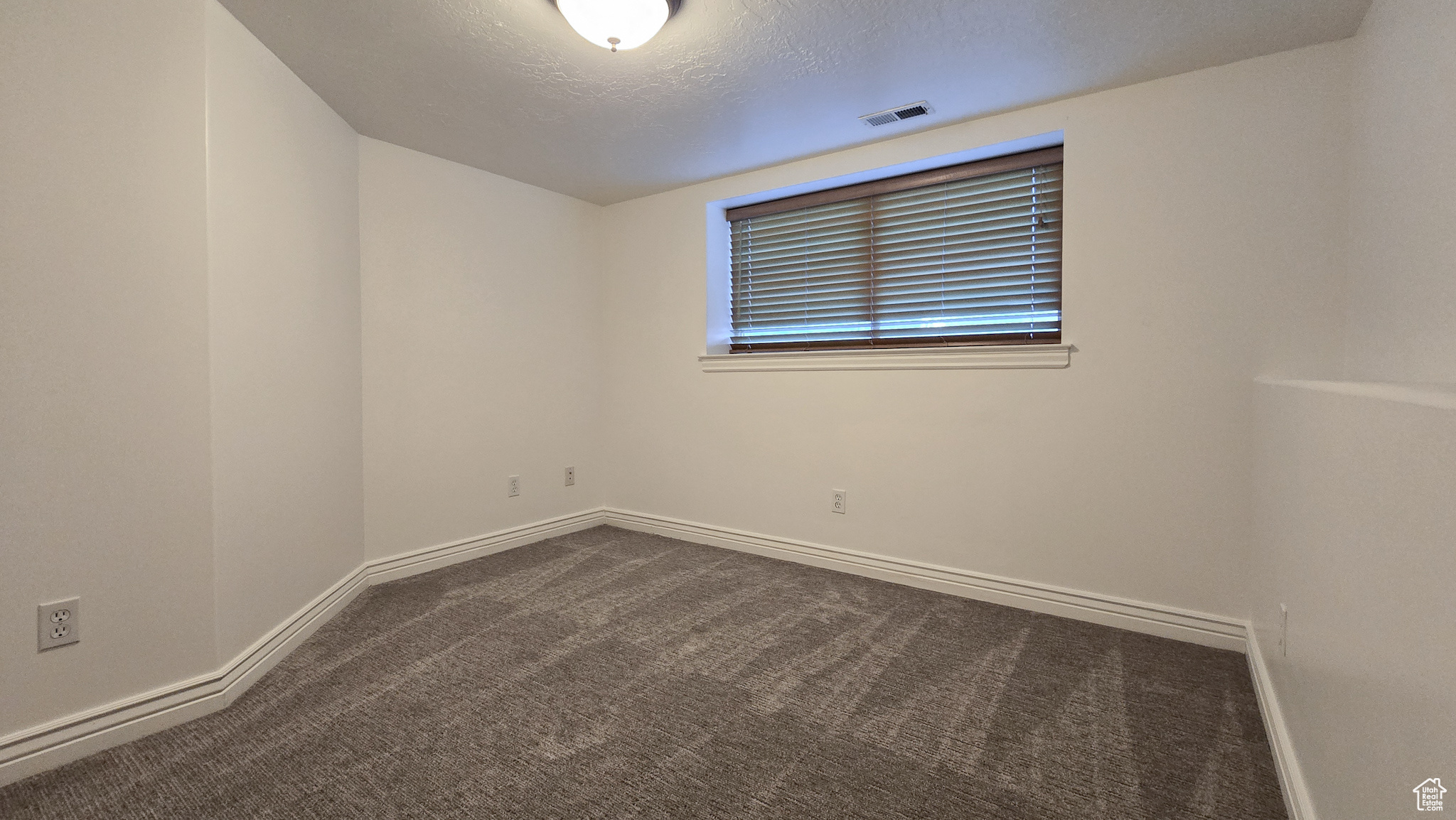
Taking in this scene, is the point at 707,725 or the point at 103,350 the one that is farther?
the point at 707,725

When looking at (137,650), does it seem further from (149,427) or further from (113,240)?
(113,240)

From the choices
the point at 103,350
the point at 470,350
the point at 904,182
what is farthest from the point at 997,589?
the point at 103,350

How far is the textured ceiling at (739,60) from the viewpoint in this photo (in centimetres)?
191

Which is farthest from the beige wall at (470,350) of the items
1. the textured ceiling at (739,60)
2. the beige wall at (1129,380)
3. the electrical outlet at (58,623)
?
the beige wall at (1129,380)

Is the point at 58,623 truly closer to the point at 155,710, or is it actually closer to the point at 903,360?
the point at 155,710

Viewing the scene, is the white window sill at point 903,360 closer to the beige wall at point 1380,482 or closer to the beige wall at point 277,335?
the beige wall at point 1380,482

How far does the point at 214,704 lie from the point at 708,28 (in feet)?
8.61

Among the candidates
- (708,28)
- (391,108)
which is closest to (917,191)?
(708,28)

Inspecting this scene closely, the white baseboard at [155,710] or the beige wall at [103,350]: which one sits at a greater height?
the beige wall at [103,350]

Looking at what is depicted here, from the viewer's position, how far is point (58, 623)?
1.57 m

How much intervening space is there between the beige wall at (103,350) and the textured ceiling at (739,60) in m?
0.47

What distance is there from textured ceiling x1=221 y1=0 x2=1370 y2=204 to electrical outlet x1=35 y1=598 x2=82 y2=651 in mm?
1805

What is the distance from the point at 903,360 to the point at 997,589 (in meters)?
1.14

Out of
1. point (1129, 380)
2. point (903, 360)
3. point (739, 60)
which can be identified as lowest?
point (1129, 380)
